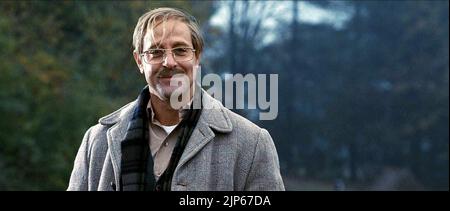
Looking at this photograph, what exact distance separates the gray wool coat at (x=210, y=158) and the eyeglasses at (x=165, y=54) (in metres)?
0.18

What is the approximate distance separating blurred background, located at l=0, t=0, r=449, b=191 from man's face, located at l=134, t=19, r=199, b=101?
9882 millimetres

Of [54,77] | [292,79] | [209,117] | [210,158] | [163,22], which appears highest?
[292,79]

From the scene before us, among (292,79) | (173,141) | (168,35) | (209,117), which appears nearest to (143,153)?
(173,141)

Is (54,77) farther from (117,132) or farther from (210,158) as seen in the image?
(210,158)

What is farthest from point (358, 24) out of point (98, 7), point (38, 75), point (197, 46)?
point (197, 46)

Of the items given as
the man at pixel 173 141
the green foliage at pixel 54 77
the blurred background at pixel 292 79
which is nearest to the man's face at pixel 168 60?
the man at pixel 173 141

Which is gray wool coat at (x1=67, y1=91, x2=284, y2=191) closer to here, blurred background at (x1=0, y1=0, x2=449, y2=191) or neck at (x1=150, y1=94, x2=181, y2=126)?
neck at (x1=150, y1=94, x2=181, y2=126)

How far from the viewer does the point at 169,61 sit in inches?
84.1

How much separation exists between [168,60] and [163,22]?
113mm

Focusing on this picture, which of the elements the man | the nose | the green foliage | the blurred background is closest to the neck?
the man

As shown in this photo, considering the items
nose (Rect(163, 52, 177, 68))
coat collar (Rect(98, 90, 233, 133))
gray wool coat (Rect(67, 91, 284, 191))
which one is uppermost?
nose (Rect(163, 52, 177, 68))

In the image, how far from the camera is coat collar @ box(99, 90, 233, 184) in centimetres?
217

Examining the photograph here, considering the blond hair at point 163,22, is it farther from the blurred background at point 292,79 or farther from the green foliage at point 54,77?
the green foliage at point 54,77
